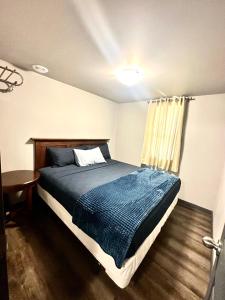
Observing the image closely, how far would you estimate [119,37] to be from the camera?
130 cm

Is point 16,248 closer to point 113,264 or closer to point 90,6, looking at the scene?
point 113,264

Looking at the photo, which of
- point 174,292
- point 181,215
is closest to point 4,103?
point 174,292

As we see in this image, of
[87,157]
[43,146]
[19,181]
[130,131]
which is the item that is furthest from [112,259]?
[130,131]

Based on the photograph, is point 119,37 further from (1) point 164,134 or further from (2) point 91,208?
(1) point 164,134

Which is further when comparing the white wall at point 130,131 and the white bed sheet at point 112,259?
the white wall at point 130,131

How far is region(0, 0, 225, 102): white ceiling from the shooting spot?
100cm

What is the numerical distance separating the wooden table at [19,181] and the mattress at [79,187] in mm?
191

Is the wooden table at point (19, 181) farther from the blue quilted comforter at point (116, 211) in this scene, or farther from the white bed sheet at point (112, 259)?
the blue quilted comforter at point (116, 211)

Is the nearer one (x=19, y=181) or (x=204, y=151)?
(x=19, y=181)

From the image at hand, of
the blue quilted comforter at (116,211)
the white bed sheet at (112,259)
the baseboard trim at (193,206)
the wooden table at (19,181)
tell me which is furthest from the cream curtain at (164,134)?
the wooden table at (19,181)

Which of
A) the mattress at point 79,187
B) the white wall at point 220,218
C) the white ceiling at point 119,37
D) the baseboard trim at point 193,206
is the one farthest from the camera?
the baseboard trim at point 193,206

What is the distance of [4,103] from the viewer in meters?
2.09

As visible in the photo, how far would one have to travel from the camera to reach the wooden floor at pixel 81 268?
126 cm

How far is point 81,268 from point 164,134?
2.70 m
